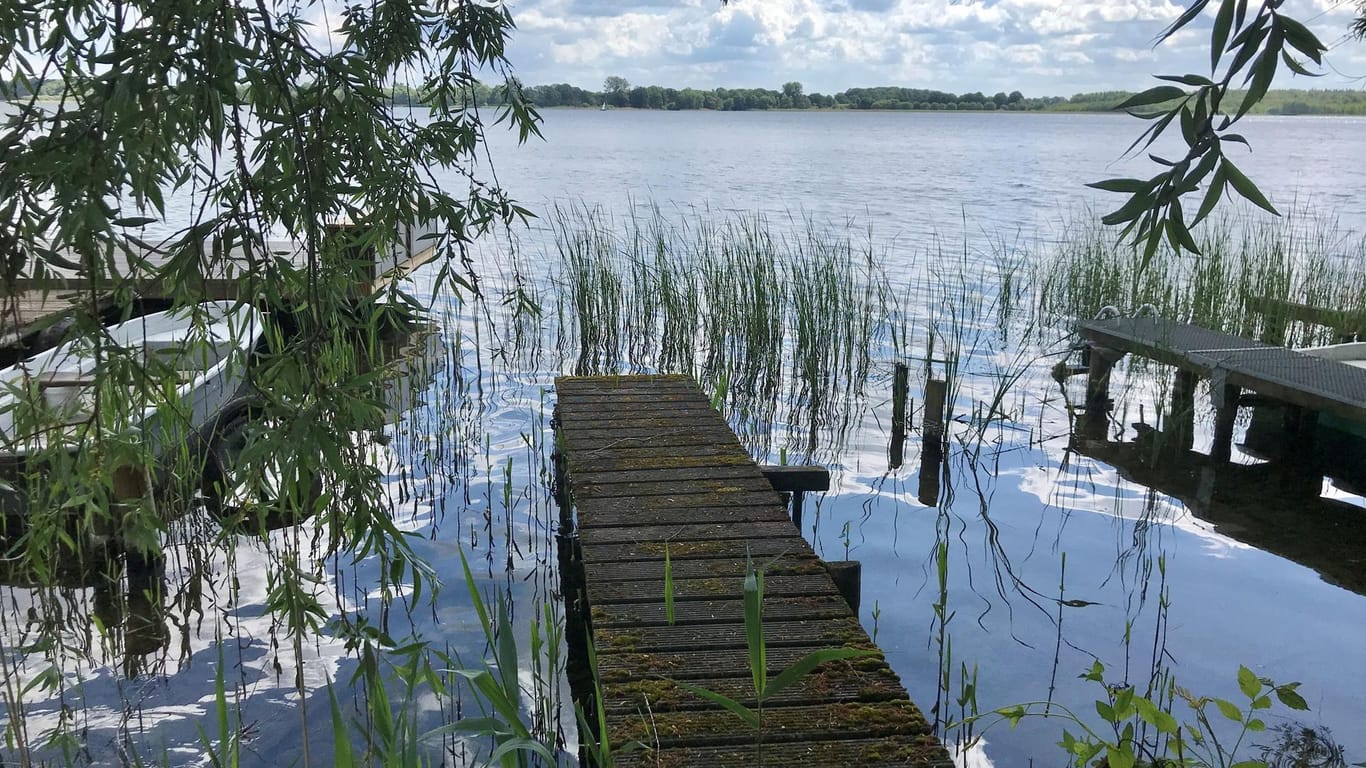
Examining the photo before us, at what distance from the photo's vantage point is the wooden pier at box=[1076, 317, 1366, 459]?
5559mm

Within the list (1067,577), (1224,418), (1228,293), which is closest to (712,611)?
(1067,577)

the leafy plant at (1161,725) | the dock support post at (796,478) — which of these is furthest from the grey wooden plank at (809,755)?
the dock support post at (796,478)

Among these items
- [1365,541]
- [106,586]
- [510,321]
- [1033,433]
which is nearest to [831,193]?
[510,321]

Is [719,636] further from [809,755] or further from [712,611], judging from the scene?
[809,755]

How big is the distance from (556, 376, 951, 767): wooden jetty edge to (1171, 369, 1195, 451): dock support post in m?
3.24

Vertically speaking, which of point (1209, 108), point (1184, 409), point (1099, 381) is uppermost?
point (1209, 108)

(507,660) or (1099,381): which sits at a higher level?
(507,660)

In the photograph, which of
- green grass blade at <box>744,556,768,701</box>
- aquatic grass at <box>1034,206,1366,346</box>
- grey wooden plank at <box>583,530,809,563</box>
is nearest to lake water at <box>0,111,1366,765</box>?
grey wooden plank at <box>583,530,809,563</box>

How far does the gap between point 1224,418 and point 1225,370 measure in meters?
0.35

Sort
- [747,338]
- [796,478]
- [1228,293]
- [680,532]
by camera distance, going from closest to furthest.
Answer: [680,532]
[796,478]
[747,338]
[1228,293]

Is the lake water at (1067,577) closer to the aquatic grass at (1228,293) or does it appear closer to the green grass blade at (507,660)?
the aquatic grass at (1228,293)

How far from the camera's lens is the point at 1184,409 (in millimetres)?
6719

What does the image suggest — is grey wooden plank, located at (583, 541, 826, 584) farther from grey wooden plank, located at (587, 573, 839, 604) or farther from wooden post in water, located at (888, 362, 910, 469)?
wooden post in water, located at (888, 362, 910, 469)

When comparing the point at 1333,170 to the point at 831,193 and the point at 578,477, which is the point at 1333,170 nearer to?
the point at 831,193
